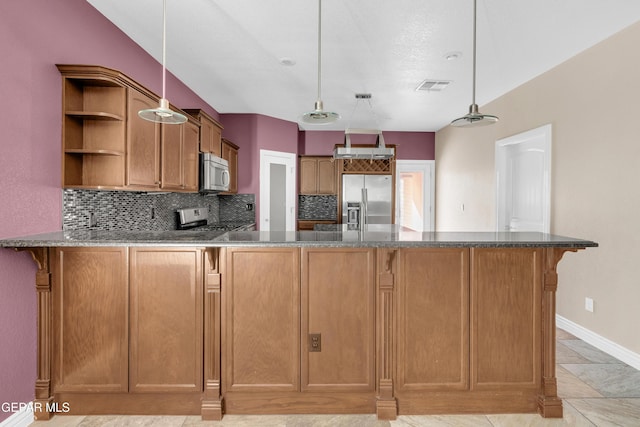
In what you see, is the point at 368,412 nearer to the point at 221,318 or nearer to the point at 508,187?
the point at 221,318

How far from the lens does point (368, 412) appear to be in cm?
211

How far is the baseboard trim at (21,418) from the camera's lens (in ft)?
6.20

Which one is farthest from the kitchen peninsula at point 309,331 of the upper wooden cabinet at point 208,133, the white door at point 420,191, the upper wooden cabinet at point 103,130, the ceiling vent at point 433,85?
the white door at point 420,191

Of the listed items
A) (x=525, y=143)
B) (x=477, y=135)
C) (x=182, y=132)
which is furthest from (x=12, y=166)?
(x=477, y=135)

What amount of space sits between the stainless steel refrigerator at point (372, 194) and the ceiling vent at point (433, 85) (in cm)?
247

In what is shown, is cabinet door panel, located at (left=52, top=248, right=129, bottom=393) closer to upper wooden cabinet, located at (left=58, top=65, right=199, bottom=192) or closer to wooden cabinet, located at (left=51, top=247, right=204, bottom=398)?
wooden cabinet, located at (left=51, top=247, right=204, bottom=398)

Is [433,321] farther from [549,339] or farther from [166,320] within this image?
[166,320]

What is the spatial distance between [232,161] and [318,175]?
1.81m

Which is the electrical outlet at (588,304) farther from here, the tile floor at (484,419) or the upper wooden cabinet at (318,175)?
the upper wooden cabinet at (318,175)

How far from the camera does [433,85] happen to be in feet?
13.6

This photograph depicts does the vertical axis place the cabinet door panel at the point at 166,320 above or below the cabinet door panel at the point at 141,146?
below

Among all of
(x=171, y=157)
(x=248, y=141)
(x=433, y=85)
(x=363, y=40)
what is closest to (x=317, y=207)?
(x=248, y=141)

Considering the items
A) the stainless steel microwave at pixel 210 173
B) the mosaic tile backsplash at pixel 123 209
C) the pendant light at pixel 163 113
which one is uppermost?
the pendant light at pixel 163 113

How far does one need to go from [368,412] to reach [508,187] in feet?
11.9
